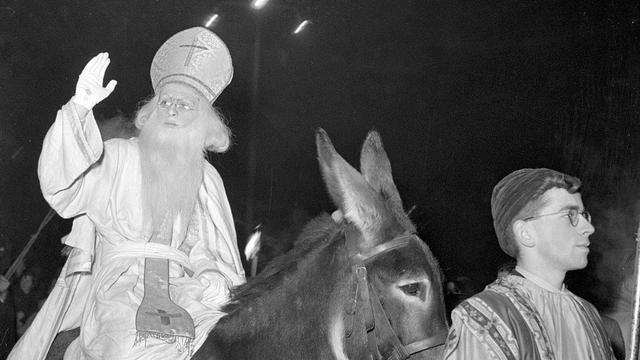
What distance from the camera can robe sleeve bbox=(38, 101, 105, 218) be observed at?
105 inches

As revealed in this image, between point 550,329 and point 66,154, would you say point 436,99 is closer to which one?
point 66,154

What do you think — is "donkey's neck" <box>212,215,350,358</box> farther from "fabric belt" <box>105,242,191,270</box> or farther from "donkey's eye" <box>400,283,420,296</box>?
"fabric belt" <box>105,242,191,270</box>

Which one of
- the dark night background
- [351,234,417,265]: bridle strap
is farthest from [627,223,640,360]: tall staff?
the dark night background

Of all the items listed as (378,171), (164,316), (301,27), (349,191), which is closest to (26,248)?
(164,316)

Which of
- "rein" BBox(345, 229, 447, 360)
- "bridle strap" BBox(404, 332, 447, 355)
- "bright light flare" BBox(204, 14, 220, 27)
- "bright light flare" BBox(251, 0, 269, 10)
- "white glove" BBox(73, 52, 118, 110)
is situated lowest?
"bridle strap" BBox(404, 332, 447, 355)

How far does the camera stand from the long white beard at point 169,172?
121 inches

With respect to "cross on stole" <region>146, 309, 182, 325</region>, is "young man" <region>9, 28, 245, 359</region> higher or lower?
higher

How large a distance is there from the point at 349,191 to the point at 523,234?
0.58 m

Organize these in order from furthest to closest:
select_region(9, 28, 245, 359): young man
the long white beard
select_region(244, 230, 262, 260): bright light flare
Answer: select_region(244, 230, 262, 260): bright light flare → the long white beard → select_region(9, 28, 245, 359): young man

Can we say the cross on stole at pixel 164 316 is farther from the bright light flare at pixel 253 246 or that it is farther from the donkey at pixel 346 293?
the bright light flare at pixel 253 246

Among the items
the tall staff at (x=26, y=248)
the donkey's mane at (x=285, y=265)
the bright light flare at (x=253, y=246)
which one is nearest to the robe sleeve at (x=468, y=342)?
the donkey's mane at (x=285, y=265)

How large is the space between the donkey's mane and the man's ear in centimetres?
60

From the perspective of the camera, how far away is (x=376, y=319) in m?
2.24

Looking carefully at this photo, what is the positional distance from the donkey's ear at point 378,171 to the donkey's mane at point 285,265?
0.69ft
